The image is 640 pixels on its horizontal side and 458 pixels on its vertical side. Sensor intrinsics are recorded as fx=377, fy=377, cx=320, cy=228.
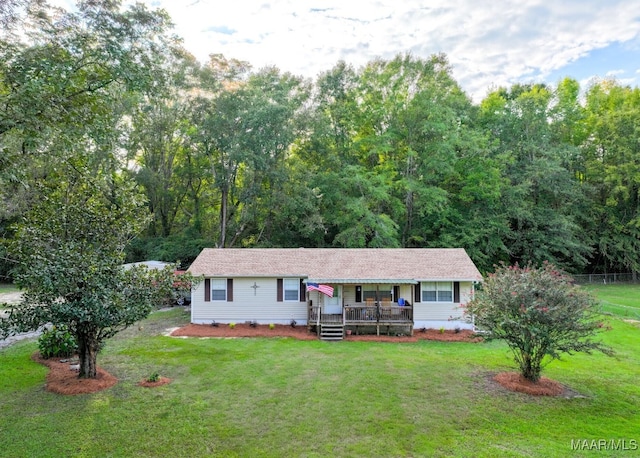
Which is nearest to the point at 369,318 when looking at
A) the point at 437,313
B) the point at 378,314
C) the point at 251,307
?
the point at 378,314

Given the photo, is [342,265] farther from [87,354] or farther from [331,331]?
[87,354]

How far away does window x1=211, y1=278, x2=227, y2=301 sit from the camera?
1772cm

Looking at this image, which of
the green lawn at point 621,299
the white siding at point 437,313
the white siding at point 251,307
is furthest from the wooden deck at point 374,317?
the green lawn at point 621,299

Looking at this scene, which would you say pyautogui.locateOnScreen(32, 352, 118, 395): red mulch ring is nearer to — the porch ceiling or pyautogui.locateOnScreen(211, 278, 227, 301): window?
pyautogui.locateOnScreen(211, 278, 227, 301): window

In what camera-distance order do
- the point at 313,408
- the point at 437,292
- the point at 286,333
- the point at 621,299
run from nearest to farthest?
the point at 313,408, the point at 286,333, the point at 437,292, the point at 621,299

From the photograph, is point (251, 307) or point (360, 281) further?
point (251, 307)

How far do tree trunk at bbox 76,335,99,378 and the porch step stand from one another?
838cm

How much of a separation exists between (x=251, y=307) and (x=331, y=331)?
4141mm

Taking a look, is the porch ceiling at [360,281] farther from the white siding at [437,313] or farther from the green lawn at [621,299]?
the green lawn at [621,299]

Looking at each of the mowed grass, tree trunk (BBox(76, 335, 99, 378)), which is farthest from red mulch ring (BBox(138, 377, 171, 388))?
tree trunk (BBox(76, 335, 99, 378))

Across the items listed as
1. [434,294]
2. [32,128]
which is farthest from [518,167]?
[32,128]

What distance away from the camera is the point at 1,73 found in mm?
8336

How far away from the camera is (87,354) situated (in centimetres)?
1002

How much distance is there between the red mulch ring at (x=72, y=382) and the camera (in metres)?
9.33
